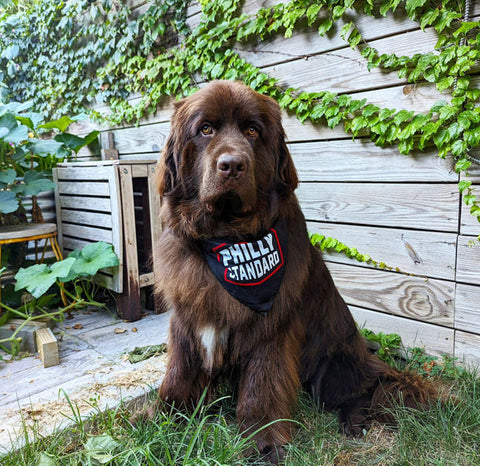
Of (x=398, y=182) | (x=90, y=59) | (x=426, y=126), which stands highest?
(x=90, y=59)

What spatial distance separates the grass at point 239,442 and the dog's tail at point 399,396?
4 cm

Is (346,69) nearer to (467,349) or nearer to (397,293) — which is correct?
(397,293)

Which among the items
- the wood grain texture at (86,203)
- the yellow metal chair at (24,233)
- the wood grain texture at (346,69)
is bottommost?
the yellow metal chair at (24,233)

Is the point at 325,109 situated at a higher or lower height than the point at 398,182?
higher

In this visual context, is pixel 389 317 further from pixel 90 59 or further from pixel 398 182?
pixel 90 59

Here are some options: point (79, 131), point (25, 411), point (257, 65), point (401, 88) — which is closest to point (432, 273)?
point (401, 88)

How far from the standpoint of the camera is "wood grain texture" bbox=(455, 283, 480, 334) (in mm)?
2033

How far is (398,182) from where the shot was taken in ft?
7.41

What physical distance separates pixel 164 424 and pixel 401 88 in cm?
203

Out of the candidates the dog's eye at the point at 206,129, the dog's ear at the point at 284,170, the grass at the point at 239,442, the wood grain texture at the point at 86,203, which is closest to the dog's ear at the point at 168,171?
the dog's eye at the point at 206,129

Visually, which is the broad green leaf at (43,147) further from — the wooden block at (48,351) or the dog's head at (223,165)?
the dog's head at (223,165)

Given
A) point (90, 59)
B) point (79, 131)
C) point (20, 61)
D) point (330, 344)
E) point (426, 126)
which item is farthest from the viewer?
point (20, 61)

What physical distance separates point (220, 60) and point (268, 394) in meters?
2.38

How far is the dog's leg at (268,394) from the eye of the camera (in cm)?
157
